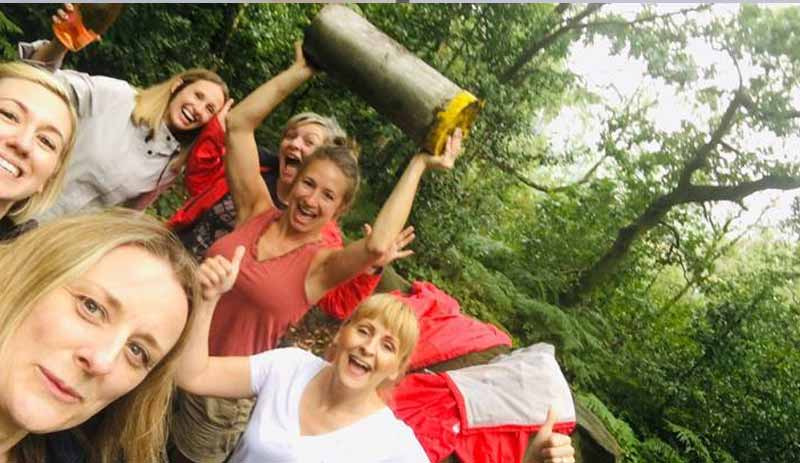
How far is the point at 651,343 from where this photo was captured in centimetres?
200

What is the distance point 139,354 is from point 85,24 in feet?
4.21

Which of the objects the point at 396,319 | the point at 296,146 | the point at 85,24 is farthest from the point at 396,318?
the point at 85,24

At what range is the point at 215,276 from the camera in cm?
173

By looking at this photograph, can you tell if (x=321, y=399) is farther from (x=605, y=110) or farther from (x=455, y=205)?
(x=605, y=110)

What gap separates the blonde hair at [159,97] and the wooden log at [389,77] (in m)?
0.30

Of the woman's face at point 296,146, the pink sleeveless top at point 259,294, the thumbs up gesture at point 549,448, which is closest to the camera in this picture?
the thumbs up gesture at point 549,448

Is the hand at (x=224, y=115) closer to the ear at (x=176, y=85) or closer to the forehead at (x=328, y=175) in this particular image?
the ear at (x=176, y=85)

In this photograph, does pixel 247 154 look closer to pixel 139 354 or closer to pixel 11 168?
pixel 11 168

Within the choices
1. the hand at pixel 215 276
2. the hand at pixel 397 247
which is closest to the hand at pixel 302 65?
the hand at pixel 397 247

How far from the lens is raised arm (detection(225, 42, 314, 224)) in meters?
1.99

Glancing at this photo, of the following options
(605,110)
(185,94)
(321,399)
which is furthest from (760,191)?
(185,94)

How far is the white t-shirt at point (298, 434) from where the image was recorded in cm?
173

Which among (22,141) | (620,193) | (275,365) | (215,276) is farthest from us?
(620,193)

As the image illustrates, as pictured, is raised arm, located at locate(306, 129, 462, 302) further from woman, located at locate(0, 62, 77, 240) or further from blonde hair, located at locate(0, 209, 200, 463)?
woman, located at locate(0, 62, 77, 240)
